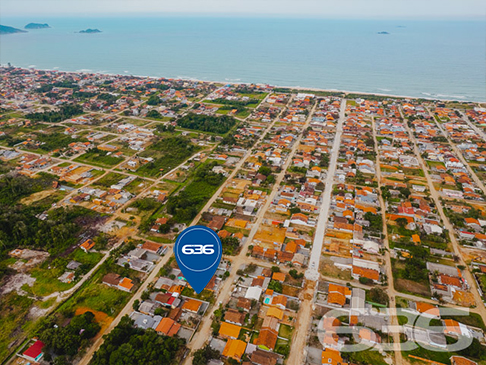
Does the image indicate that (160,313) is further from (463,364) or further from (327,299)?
(463,364)

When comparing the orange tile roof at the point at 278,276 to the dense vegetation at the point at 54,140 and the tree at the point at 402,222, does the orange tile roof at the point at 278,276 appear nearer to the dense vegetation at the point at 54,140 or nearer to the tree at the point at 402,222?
the tree at the point at 402,222

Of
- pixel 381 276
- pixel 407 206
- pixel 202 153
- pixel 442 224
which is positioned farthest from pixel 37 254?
pixel 442 224

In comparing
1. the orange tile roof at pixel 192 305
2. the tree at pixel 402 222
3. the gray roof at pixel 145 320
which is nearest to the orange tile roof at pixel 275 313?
the orange tile roof at pixel 192 305

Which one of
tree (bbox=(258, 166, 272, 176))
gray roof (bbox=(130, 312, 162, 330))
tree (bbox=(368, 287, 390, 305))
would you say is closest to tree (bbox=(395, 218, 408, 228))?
tree (bbox=(368, 287, 390, 305))

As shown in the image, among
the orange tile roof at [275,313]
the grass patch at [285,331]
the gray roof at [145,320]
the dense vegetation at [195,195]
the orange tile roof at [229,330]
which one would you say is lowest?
A: the grass patch at [285,331]

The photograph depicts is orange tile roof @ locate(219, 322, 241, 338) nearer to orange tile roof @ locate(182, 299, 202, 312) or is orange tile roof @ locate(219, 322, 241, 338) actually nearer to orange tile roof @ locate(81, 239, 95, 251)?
orange tile roof @ locate(182, 299, 202, 312)

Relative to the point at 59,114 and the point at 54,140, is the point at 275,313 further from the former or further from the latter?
the point at 59,114
